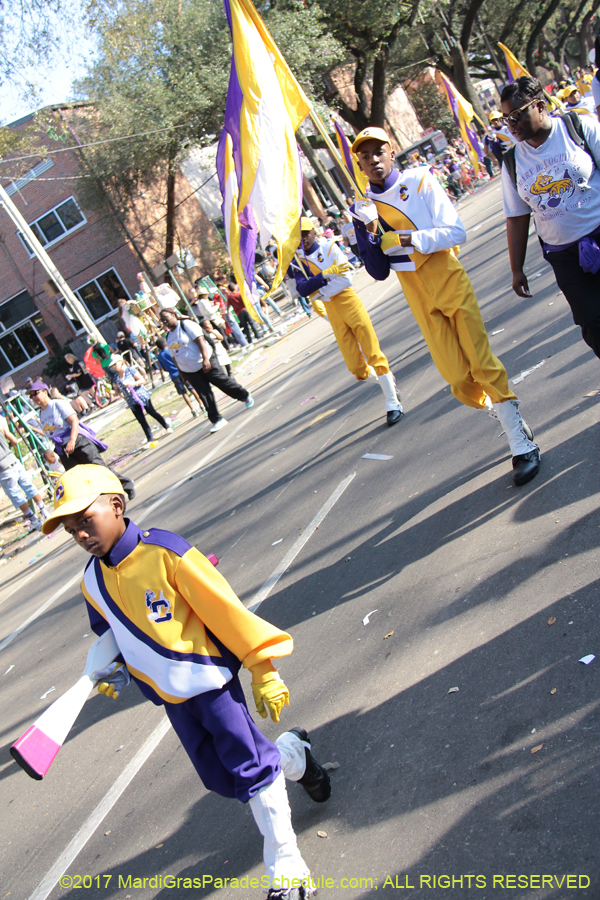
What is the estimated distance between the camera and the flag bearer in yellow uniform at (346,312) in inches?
300

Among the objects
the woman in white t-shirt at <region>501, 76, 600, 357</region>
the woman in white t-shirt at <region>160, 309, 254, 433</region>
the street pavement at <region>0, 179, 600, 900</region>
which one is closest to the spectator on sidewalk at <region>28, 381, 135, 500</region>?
the woman in white t-shirt at <region>160, 309, 254, 433</region>

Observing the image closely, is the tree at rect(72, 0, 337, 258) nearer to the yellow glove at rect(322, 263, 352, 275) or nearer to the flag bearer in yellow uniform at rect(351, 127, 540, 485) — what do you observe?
the yellow glove at rect(322, 263, 352, 275)

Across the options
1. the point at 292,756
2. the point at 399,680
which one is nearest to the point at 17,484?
the point at 399,680

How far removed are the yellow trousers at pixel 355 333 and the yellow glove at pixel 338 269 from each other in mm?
201

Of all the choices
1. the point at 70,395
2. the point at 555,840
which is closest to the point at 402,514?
the point at 555,840

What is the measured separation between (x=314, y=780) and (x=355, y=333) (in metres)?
5.34

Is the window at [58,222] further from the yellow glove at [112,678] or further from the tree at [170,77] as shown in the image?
the yellow glove at [112,678]

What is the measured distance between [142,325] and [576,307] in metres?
21.2

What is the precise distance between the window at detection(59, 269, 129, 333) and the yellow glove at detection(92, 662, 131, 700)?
32.4m

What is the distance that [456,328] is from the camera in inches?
202

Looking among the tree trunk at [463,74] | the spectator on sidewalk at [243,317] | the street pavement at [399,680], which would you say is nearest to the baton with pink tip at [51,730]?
the street pavement at [399,680]

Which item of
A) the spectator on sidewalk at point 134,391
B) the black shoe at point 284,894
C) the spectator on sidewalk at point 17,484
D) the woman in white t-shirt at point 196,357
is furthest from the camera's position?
the spectator on sidewalk at point 134,391

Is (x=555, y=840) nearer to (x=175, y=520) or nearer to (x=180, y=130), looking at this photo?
(x=175, y=520)

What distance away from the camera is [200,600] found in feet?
9.07
